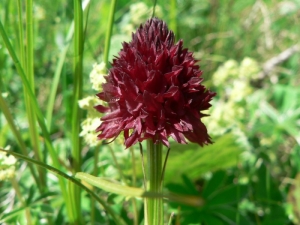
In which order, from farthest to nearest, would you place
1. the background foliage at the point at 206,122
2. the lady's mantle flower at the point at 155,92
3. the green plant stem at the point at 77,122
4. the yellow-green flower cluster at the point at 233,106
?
the yellow-green flower cluster at the point at 233,106
the background foliage at the point at 206,122
the green plant stem at the point at 77,122
the lady's mantle flower at the point at 155,92

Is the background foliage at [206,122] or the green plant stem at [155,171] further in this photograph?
the background foliage at [206,122]

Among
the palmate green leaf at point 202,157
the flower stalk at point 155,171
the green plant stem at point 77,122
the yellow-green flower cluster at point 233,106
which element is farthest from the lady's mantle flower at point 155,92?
the yellow-green flower cluster at point 233,106

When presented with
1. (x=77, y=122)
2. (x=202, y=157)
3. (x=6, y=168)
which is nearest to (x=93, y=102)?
(x=77, y=122)

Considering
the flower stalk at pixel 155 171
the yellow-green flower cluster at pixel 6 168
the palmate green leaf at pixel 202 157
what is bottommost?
the flower stalk at pixel 155 171

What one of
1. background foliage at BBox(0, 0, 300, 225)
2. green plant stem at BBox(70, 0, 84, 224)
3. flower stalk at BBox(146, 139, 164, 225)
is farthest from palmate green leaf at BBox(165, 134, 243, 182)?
flower stalk at BBox(146, 139, 164, 225)

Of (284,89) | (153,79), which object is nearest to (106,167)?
(153,79)

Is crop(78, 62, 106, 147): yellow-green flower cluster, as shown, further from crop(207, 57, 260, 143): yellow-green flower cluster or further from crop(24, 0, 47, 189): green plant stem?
crop(207, 57, 260, 143): yellow-green flower cluster

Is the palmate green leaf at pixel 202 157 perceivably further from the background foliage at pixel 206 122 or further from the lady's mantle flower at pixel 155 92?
the lady's mantle flower at pixel 155 92

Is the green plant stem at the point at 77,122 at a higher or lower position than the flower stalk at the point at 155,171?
higher

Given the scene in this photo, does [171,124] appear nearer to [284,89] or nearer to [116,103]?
[116,103]
